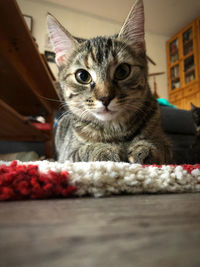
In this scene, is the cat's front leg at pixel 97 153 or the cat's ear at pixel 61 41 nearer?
the cat's front leg at pixel 97 153

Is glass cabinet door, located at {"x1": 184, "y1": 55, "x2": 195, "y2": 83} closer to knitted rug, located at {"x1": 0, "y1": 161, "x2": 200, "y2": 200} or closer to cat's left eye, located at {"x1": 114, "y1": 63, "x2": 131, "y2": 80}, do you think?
cat's left eye, located at {"x1": 114, "y1": 63, "x2": 131, "y2": 80}

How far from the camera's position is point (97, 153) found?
0.71 m

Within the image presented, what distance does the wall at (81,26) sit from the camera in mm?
3924

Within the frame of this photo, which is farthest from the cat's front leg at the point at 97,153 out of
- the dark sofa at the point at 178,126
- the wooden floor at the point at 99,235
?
the dark sofa at the point at 178,126

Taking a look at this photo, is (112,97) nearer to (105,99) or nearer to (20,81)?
(105,99)

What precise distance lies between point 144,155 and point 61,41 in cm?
64

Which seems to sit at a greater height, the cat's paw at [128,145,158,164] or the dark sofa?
the dark sofa

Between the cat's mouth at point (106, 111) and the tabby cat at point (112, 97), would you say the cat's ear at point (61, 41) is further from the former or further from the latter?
the cat's mouth at point (106, 111)

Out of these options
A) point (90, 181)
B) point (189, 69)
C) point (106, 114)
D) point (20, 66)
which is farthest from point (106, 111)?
point (189, 69)

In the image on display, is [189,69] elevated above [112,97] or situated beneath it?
elevated above

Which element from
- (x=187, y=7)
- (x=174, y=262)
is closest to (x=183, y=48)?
(x=187, y=7)

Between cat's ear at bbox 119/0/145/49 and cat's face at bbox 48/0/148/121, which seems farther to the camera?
cat's ear at bbox 119/0/145/49

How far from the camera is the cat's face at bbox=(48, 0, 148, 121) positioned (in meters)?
0.74

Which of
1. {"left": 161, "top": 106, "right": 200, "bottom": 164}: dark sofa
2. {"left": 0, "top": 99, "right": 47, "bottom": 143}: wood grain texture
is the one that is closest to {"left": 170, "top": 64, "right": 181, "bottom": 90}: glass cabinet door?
{"left": 161, "top": 106, "right": 200, "bottom": 164}: dark sofa
